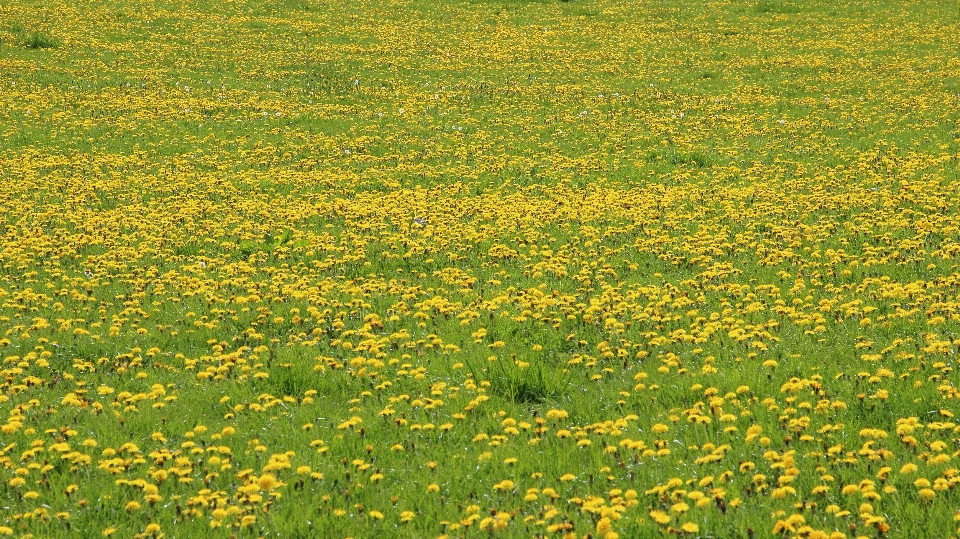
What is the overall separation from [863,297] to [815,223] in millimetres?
3474

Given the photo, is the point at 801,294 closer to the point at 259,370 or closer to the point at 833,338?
the point at 833,338

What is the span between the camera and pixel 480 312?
10141 mm

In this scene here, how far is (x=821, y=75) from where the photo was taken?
27.8 meters

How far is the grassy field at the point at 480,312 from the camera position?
6277mm

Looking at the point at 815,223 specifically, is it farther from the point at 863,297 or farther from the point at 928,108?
the point at 928,108

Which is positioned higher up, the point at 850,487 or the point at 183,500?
the point at 850,487

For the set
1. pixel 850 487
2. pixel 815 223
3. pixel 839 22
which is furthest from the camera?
pixel 839 22

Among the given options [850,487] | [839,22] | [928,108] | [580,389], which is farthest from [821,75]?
[850,487]

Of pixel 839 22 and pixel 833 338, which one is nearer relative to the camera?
pixel 833 338

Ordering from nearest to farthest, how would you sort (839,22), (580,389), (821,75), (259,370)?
1. (580,389)
2. (259,370)
3. (821,75)
4. (839,22)

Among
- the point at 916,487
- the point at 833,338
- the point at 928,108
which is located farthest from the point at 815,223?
the point at 928,108

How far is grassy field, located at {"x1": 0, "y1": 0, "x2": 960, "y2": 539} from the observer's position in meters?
6.28

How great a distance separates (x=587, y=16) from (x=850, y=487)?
1424 inches

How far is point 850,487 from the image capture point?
568cm
